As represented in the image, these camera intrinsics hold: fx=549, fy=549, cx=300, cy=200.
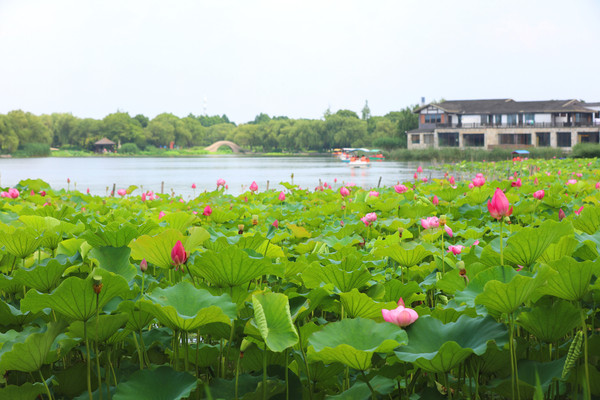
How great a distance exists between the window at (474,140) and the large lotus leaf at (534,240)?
4879cm

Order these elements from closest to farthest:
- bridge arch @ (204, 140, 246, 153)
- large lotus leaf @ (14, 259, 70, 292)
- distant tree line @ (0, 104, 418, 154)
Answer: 1. large lotus leaf @ (14, 259, 70, 292)
2. distant tree line @ (0, 104, 418, 154)
3. bridge arch @ (204, 140, 246, 153)

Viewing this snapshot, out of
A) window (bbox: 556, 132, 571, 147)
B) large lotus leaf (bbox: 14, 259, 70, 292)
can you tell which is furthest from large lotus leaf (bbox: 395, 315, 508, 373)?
window (bbox: 556, 132, 571, 147)

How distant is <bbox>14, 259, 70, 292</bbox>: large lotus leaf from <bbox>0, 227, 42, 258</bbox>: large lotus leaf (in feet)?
0.88

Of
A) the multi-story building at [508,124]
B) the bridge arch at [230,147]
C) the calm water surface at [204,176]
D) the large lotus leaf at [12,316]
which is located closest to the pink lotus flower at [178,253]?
the large lotus leaf at [12,316]

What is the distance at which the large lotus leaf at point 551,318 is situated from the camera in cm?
130

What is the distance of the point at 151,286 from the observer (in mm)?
1736

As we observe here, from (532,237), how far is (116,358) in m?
1.25

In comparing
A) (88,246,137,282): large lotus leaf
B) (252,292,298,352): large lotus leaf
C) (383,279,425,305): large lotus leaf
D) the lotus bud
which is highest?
the lotus bud

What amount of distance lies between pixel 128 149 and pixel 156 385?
8955cm

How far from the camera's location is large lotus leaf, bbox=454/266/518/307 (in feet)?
4.46

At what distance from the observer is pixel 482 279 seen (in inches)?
54.6

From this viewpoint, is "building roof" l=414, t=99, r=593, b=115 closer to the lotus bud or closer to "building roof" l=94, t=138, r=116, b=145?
the lotus bud

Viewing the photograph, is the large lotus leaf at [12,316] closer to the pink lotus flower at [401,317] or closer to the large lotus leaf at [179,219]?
the large lotus leaf at [179,219]

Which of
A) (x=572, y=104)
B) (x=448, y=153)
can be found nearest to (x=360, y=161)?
(x=448, y=153)
